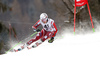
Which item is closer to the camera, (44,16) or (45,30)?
(44,16)

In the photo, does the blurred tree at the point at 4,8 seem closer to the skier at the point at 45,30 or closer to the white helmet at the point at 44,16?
the skier at the point at 45,30

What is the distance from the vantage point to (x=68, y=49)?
3.13 meters

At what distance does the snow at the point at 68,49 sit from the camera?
2.90m

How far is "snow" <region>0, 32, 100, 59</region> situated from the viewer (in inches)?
114

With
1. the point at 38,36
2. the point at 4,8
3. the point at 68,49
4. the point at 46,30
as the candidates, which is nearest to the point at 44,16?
the point at 46,30

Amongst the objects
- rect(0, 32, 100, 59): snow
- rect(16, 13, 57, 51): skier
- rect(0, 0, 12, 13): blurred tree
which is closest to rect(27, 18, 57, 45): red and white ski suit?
rect(16, 13, 57, 51): skier

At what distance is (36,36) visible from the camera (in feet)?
10.4

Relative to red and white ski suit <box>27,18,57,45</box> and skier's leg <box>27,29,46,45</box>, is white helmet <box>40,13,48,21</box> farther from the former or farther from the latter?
skier's leg <box>27,29,46,45</box>

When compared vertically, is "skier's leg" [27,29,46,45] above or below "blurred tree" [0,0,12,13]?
below

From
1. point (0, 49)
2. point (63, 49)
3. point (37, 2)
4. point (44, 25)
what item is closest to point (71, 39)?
point (63, 49)

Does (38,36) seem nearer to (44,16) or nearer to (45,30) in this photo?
(45,30)

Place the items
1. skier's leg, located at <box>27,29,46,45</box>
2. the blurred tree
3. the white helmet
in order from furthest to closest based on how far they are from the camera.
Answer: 1. the blurred tree
2. skier's leg, located at <box>27,29,46,45</box>
3. the white helmet

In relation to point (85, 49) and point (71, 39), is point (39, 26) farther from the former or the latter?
point (85, 49)

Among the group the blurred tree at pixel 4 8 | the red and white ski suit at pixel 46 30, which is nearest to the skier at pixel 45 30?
the red and white ski suit at pixel 46 30
